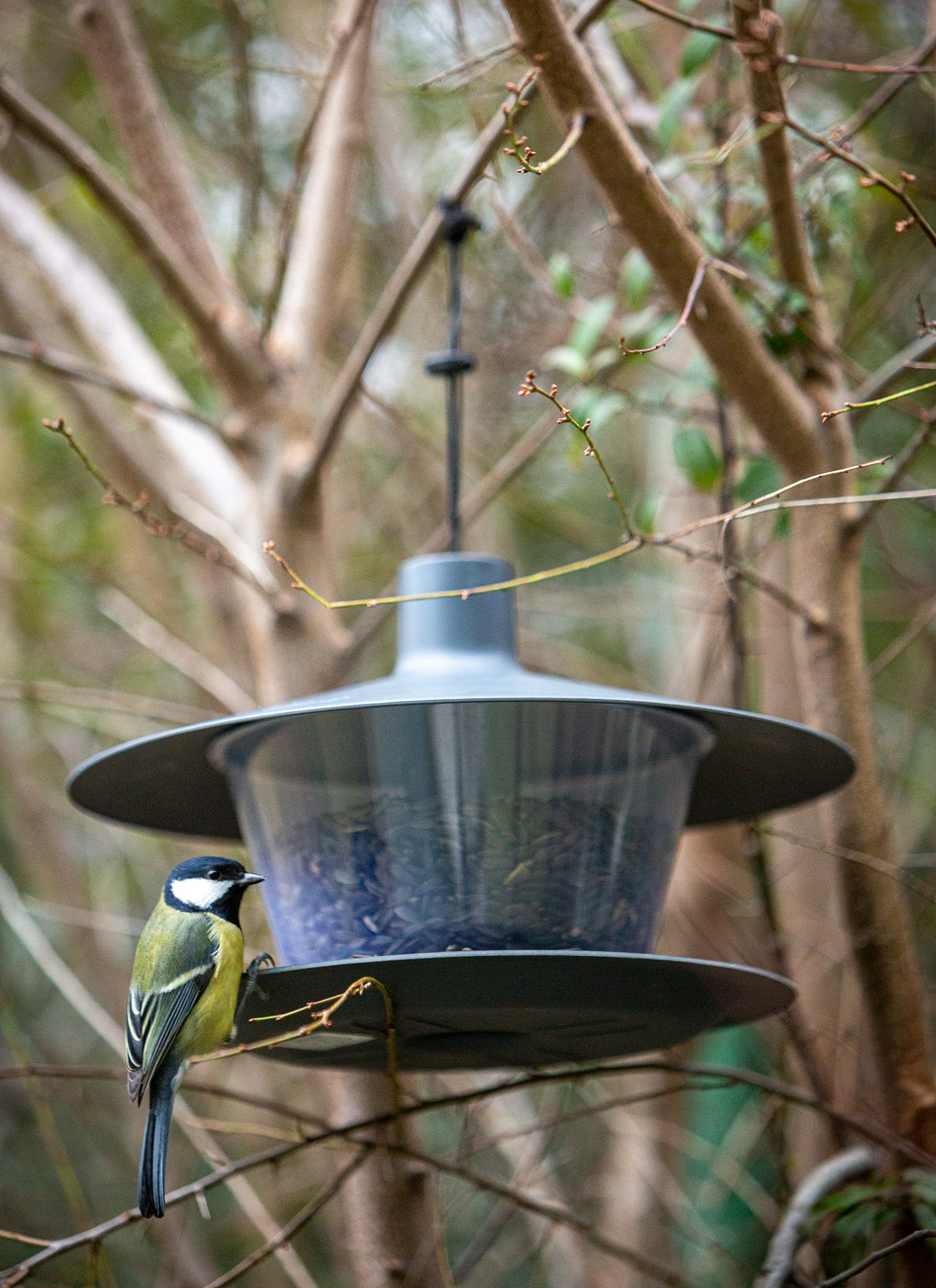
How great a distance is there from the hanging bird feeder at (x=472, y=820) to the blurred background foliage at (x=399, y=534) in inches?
49.0

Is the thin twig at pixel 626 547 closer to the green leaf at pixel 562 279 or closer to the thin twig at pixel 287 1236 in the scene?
the green leaf at pixel 562 279

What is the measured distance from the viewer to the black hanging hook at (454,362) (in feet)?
5.90

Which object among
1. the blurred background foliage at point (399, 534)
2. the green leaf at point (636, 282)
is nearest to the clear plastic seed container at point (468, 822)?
the green leaf at point (636, 282)

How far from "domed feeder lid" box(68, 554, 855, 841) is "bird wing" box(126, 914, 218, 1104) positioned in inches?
8.5

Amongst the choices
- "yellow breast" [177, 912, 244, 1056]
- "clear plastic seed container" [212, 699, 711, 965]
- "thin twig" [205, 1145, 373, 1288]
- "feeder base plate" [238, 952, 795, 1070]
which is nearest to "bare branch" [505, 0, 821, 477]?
"clear plastic seed container" [212, 699, 711, 965]

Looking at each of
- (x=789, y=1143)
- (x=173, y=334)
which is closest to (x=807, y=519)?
(x=789, y=1143)

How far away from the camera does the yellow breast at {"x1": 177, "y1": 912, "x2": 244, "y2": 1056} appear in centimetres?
163

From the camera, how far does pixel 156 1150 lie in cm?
161

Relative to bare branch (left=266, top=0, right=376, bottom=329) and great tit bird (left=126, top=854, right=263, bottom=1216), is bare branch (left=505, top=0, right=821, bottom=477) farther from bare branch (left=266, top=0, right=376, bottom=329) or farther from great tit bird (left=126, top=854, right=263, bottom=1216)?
great tit bird (left=126, top=854, right=263, bottom=1216)

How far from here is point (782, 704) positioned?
10.0ft

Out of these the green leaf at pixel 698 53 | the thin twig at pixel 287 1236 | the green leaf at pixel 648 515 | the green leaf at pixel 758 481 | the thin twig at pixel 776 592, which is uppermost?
the green leaf at pixel 698 53

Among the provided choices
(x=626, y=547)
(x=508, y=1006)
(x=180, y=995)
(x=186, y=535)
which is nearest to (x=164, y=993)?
(x=180, y=995)

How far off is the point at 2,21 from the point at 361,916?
3478 millimetres

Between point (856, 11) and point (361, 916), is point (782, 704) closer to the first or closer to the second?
point (361, 916)
